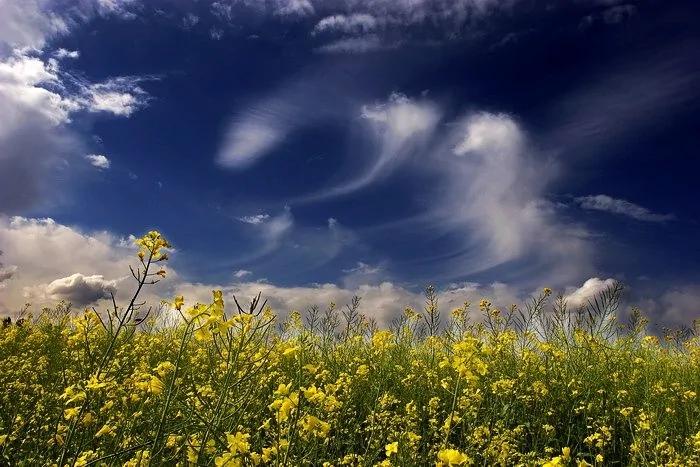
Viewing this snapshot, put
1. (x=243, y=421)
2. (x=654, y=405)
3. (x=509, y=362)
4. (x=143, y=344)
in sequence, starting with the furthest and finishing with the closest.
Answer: (x=143, y=344)
(x=509, y=362)
(x=654, y=405)
(x=243, y=421)

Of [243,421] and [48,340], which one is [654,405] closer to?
[243,421]

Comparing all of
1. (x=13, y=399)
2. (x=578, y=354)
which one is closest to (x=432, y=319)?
(x=578, y=354)

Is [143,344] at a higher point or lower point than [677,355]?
lower

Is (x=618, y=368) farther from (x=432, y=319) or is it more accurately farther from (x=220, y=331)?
(x=220, y=331)

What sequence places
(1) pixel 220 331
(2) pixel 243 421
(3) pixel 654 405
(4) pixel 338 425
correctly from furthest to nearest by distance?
(3) pixel 654 405 → (4) pixel 338 425 → (2) pixel 243 421 → (1) pixel 220 331

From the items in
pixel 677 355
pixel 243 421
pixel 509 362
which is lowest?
pixel 243 421

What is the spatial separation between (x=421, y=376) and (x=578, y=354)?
271 cm

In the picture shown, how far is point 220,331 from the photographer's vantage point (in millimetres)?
2447

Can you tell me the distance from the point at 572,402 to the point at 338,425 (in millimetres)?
3116

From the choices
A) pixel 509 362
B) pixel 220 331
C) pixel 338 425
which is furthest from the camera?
pixel 509 362

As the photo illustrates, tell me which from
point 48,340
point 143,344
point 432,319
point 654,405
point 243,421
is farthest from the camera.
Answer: point 48,340

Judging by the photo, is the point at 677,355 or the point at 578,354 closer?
the point at 578,354

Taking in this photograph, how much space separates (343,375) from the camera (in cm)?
629

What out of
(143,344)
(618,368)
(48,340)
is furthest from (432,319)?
(48,340)
